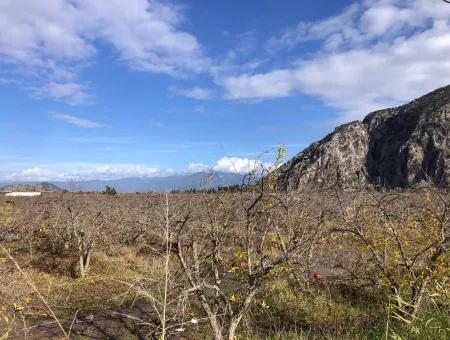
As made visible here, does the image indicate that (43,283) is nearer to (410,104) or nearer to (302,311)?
(302,311)

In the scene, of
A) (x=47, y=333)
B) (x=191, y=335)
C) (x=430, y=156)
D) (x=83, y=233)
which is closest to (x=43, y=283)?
(x=83, y=233)

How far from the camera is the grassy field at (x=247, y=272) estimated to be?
6.41 m

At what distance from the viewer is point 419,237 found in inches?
347

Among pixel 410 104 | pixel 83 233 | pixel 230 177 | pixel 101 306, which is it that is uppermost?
pixel 410 104

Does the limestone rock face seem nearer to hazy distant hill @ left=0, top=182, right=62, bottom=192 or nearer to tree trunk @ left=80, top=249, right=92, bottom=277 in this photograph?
hazy distant hill @ left=0, top=182, right=62, bottom=192

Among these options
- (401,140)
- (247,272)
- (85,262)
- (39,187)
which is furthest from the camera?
(401,140)

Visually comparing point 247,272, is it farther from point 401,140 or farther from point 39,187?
point 401,140

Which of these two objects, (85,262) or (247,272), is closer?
(247,272)

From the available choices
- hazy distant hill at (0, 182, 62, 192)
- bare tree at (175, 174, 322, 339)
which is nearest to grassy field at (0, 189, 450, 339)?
bare tree at (175, 174, 322, 339)

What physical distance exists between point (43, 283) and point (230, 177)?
9.60 m

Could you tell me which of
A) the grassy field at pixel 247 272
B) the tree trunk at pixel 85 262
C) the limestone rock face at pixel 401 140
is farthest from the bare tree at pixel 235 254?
the limestone rock face at pixel 401 140

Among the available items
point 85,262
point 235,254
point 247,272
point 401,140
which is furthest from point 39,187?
point 401,140

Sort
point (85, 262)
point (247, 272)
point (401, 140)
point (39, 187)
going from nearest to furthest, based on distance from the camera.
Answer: point (247, 272)
point (85, 262)
point (39, 187)
point (401, 140)

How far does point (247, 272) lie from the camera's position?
27.4ft
